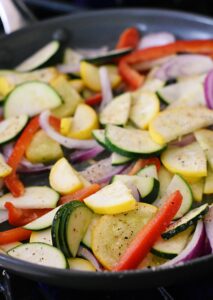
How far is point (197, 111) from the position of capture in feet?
5.75

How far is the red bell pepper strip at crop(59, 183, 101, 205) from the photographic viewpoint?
151 cm

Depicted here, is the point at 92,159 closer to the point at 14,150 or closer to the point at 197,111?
the point at 14,150

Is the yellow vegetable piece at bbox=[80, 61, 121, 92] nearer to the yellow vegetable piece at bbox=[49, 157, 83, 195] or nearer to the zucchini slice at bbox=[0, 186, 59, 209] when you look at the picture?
the yellow vegetable piece at bbox=[49, 157, 83, 195]

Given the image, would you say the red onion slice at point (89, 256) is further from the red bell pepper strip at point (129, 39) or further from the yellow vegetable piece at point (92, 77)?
the red bell pepper strip at point (129, 39)

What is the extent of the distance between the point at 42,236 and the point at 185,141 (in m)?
0.57

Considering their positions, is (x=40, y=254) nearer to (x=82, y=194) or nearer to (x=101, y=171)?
(x=82, y=194)

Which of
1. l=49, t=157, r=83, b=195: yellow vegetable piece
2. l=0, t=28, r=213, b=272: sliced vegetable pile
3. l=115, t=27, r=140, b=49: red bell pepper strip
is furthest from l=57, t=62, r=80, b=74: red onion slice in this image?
l=49, t=157, r=83, b=195: yellow vegetable piece

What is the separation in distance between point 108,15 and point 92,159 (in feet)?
2.71

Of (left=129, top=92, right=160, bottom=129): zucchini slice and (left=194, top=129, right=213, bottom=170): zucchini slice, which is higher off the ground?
(left=129, top=92, right=160, bottom=129): zucchini slice

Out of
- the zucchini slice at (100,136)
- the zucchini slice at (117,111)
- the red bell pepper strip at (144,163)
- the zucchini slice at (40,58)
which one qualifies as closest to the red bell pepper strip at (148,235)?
the red bell pepper strip at (144,163)

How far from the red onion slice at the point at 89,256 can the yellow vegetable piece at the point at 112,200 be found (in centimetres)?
11

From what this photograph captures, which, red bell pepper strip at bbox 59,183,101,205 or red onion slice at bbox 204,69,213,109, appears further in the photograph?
red onion slice at bbox 204,69,213,109

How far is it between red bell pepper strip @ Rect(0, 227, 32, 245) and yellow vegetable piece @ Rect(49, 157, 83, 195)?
18cm

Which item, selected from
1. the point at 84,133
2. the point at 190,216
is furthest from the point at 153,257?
the point at 84,133
